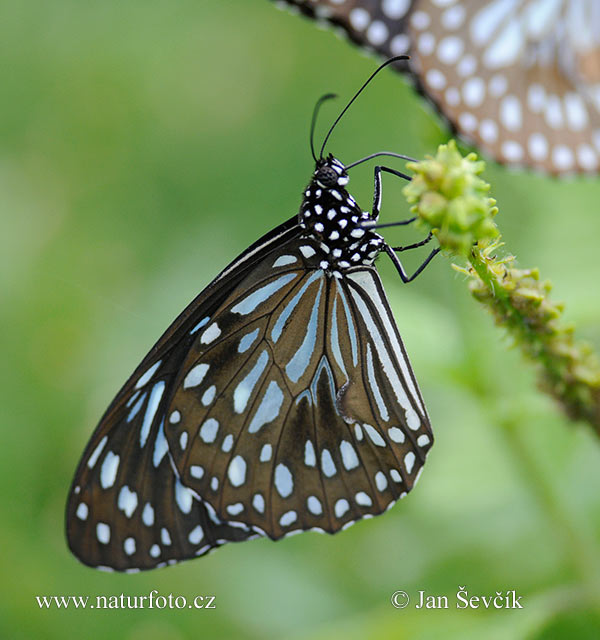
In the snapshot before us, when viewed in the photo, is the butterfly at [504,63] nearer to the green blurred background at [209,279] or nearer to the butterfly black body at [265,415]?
the green blurred background at [209,279]

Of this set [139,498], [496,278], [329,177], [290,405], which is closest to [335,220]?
[329,177]

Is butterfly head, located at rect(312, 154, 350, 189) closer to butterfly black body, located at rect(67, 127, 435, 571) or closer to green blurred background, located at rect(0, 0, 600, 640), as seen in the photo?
butterfly black body, located at rect(67, 127, 435, 571)

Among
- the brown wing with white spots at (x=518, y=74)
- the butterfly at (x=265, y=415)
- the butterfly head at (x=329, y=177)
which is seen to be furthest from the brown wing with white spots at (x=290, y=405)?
the brown wing with white spots at (x=518, y=74)

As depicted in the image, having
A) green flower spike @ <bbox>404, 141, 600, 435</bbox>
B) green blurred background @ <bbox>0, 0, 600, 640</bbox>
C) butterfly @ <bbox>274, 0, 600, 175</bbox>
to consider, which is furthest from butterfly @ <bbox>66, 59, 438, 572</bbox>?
green flower spike @ <bbox>404, 141, 600, 435</bbox>

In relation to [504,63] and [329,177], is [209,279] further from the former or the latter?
[504,63]

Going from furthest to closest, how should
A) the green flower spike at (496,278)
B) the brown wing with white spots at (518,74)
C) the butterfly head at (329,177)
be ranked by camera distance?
the butterfly head at (329,177) → the brown wing with white spots at (518,74) → the green flower spike at (496,278)

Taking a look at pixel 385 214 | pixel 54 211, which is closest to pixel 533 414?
pixel 385 214
